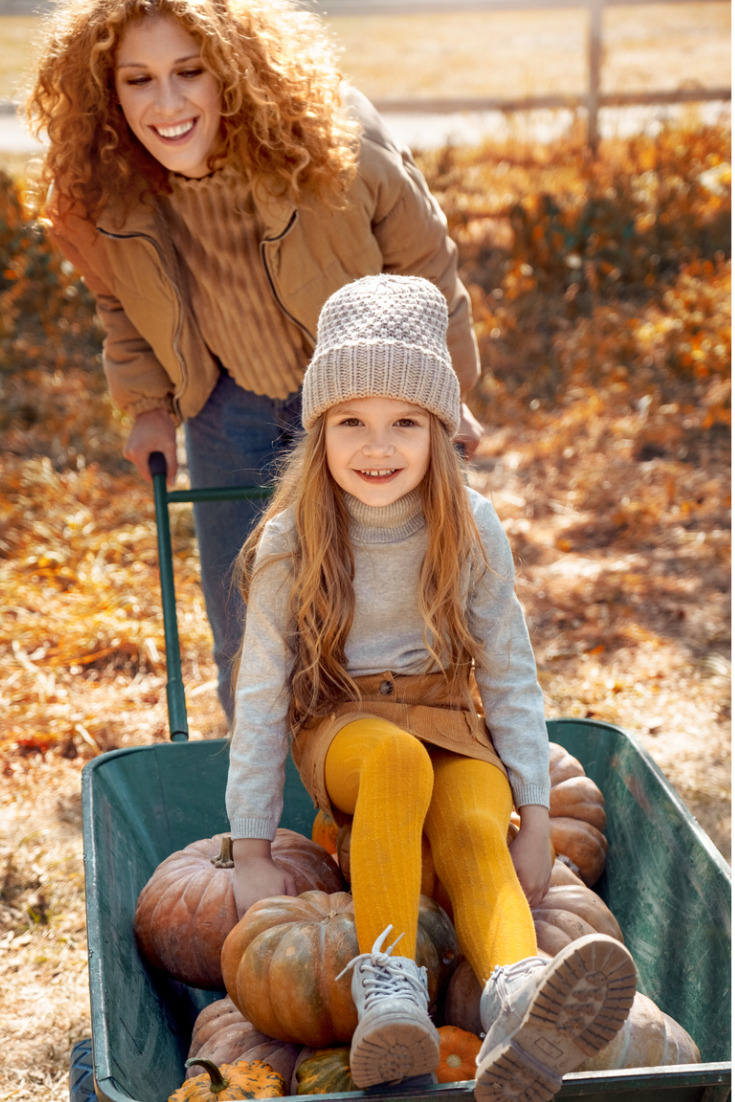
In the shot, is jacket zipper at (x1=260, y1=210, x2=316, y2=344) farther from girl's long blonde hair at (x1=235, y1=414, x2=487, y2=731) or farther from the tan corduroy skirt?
the tan corduroy skirt

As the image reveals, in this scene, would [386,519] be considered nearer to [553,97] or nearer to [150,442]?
[150,442]

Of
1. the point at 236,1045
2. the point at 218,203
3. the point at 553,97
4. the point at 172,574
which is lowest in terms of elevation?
the point at 236,1045

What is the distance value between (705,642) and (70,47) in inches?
120

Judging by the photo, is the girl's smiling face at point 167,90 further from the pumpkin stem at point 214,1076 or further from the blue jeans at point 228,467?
the pumpkin stem at point 214,1076

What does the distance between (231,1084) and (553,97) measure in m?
8.48

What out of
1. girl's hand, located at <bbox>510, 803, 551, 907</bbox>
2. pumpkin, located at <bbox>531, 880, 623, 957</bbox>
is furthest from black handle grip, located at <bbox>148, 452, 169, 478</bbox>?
pumpkin, located at <bbox>531, 880, 623, 957</bbox>

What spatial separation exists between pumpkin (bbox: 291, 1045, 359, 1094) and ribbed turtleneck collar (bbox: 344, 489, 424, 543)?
88 cm

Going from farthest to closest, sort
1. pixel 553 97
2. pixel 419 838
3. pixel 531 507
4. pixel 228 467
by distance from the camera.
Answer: pixel 553 97, pixel 531 507, pixel 228 467, pixel 419 838

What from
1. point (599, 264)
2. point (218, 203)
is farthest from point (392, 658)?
point (599, 264)

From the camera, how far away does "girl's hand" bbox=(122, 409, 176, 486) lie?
2.79 metres

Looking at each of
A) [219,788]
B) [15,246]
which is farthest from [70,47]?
[15,246]

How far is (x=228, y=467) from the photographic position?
9.80 feet

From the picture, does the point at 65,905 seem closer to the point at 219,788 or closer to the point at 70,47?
the point at 219,788

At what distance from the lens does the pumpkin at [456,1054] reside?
1.62 metres
